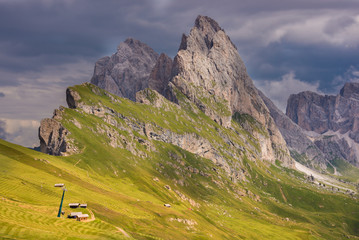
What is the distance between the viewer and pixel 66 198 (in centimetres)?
13500

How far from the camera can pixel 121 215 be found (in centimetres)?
14300

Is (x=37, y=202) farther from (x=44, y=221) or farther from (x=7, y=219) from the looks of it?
(x=7, y=219)

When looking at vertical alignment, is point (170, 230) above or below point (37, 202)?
below

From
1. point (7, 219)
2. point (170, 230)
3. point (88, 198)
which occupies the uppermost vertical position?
point (7, 219)

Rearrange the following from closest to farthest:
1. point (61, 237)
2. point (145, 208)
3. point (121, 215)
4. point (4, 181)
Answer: point (61, 237) → point (4, 181) → point (121, 215) → point (145, 208)

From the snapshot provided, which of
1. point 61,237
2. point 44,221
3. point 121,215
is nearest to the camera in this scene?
point 61,237

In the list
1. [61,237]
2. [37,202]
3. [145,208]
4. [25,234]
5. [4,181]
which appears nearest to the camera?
[25,234]

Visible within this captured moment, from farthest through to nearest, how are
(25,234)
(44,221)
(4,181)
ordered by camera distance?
(4,181), (44,221), (25,234)

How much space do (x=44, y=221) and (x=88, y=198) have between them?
6339 centimetres

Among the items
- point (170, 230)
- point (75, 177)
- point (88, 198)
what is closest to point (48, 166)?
point (75, 177)

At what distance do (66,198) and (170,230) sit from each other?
56.6 metres

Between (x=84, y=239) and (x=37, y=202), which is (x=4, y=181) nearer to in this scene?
(x=37, y=202)

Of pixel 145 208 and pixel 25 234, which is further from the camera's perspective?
pixel 145 208

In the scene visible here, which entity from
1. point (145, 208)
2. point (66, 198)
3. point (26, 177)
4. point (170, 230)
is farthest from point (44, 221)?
point (145, 208)
